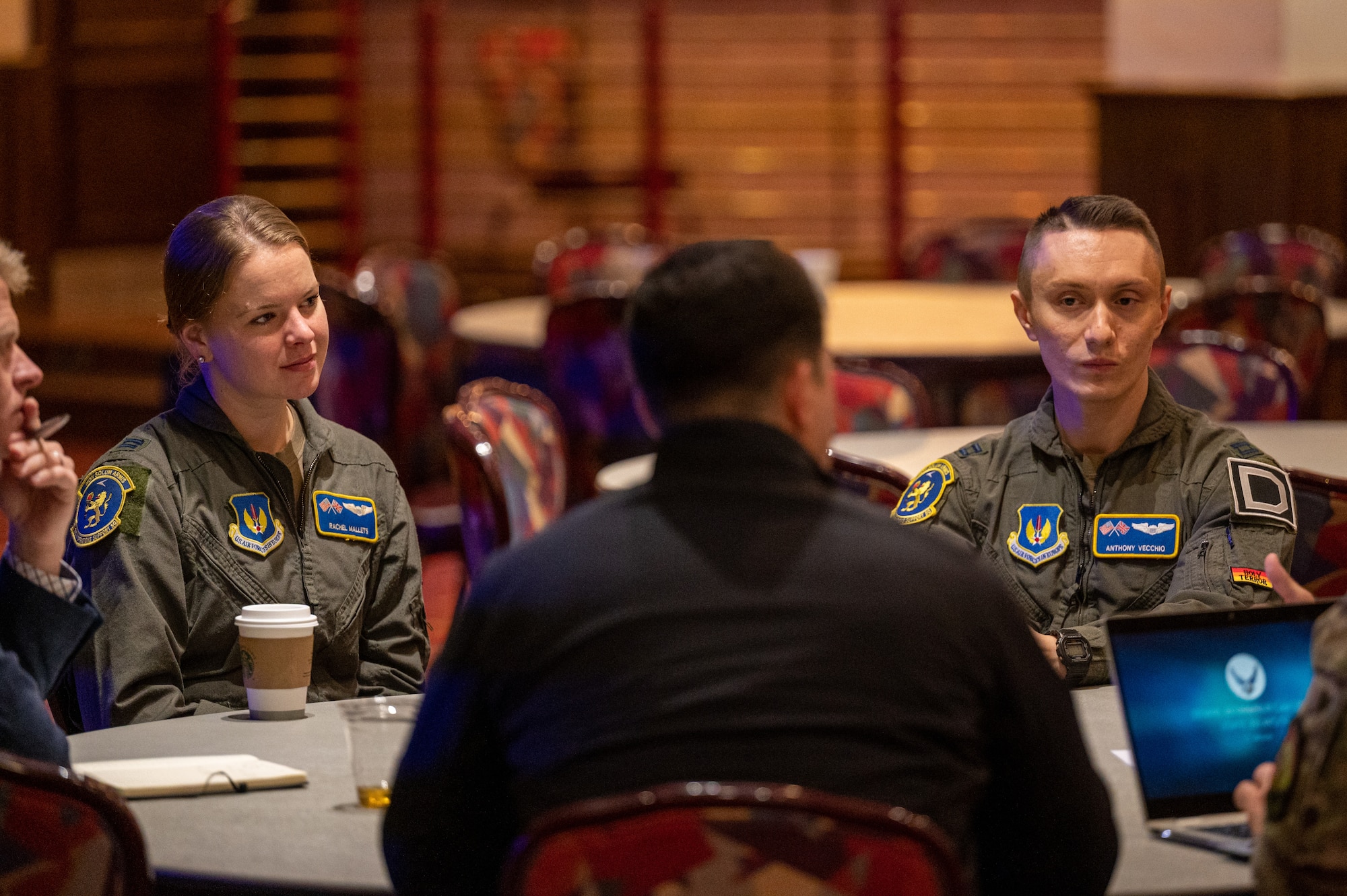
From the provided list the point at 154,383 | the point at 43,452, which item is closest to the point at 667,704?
the point at 43,452

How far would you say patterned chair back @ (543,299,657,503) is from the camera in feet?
16.3

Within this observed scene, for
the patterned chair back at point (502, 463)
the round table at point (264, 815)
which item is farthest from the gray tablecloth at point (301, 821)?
the patterned chair back at point (502, 463)

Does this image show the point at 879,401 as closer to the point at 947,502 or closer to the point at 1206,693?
the point at 947,502

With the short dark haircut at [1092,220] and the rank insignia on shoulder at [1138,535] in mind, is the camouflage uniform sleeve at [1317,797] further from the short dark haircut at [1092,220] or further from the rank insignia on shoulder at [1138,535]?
the short dark haircut at [1092,220]

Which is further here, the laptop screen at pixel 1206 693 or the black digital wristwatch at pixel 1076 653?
the black digital wristwatch at pixel 1076 653

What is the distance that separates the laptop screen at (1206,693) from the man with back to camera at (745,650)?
9.7 inches

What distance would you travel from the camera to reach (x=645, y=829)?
46.7 inches

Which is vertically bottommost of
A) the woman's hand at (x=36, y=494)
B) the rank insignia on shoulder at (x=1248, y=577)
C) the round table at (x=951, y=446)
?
the round table at (x=951, y=446)

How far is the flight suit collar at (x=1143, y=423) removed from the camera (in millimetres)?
2320

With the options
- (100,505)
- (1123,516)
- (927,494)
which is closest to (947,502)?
(927,494)

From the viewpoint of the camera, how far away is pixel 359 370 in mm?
5066

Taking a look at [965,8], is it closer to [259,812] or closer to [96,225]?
[96,225]

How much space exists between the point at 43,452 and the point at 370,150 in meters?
8.60

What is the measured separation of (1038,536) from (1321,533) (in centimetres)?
58
